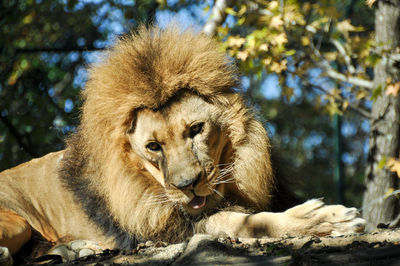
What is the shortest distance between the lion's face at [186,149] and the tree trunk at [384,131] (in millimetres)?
1836

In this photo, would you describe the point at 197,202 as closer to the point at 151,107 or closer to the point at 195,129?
the point at 195,129

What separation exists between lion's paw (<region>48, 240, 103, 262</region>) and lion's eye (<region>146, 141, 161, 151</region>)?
2.68 feet

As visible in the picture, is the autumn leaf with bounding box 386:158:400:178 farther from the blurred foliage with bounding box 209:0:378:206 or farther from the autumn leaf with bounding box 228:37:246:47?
the autumn leaf with bounding box 228:37:246:47

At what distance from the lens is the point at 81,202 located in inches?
161

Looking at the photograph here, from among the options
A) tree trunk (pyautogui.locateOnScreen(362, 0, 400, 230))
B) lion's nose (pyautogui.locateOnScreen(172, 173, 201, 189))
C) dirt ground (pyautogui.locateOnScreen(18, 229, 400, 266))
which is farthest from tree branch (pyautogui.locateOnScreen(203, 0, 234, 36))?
dirt ground (pyautogui.locateOnScreen(18, 229, 400, 266))

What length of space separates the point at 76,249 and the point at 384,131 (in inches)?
109

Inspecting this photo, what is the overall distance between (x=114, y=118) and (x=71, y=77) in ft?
12.1

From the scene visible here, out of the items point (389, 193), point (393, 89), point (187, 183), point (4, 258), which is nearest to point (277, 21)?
point (393, 89)

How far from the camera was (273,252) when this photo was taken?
8.49 feet

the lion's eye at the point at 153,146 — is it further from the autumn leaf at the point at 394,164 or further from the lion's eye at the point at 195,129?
the autumn leaf at the point at 394,164

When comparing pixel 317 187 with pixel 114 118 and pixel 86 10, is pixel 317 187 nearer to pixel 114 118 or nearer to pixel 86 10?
pixel 86 10

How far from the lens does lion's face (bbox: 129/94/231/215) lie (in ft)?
10.8

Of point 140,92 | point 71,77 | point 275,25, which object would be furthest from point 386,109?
point 71,77

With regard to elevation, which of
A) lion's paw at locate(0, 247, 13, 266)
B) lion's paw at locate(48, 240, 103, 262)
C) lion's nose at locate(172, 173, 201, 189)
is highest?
lion's nose at locate(172, 173, 201, 189)
